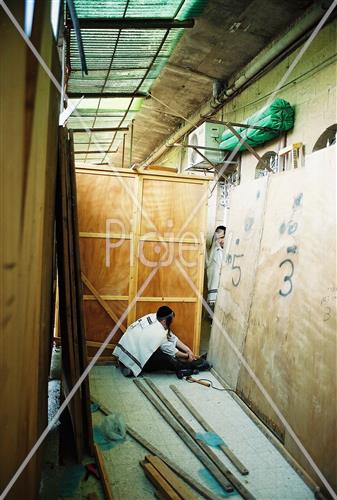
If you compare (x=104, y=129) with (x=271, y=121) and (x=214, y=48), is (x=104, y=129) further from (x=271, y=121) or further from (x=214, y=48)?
(x=271, y=121)

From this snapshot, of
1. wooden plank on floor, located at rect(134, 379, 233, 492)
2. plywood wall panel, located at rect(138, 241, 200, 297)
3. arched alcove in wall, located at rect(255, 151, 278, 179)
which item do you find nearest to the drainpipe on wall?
arched alcove in wall, located at rect(255, 151, 278, 179)

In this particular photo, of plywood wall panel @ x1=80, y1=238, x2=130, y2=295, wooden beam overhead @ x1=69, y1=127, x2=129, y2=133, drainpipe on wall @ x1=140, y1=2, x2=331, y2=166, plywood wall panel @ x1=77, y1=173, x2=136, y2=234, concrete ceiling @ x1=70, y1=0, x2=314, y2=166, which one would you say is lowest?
plywood wall panel @ x1=80, y1=238, x2=130, y2=295

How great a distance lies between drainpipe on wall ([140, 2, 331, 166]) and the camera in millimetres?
5527

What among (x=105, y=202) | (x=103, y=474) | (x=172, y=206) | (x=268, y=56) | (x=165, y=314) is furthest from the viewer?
(x=268, y=56)

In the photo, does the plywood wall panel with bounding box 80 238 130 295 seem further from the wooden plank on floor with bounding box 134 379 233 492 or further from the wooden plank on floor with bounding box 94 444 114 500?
the wooden plank on floor with bounding box 94 444 114 500

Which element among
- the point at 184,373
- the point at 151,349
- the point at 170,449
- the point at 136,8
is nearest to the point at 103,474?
the point at 170,449

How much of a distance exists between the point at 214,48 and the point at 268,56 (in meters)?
1.13

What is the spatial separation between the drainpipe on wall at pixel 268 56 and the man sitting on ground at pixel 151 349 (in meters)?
3.36

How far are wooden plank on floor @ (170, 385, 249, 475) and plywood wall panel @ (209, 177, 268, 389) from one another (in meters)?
0.75

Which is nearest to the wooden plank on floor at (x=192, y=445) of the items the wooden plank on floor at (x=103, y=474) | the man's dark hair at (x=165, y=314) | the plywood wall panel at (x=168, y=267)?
the wooden plank on floor at (x=103, y=474)

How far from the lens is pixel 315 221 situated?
3.67 m

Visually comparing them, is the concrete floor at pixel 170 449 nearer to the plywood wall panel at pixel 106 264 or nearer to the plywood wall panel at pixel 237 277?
the plywood wall panel at pixel 237 277

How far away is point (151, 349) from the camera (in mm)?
Result: 5562

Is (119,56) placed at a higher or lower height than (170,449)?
higher
